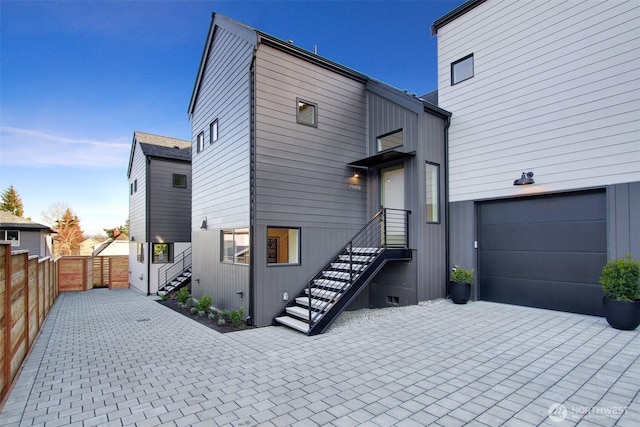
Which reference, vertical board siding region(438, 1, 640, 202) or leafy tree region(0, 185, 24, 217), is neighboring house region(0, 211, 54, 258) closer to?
vertical board siding region(438, 1, 640, 202)

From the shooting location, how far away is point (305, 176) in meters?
7.44

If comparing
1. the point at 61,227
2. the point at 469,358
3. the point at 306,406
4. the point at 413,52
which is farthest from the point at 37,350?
the point at 61,227

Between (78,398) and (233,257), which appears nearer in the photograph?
(78,398)

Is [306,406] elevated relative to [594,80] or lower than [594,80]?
lower

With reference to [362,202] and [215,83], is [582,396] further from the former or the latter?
[215,83]

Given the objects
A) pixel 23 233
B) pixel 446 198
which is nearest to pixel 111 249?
→ pixel 23 233

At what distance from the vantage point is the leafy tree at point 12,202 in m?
33.0

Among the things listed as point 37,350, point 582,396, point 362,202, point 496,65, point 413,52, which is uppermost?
point 413,52

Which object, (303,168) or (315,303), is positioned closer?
(315,303)

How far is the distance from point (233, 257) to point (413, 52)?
13.2m

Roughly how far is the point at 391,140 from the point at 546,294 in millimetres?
5098

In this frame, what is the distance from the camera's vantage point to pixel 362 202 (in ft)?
28.1

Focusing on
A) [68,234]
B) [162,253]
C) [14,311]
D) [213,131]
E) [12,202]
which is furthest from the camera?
[12,202]

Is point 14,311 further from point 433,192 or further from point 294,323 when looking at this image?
point 433,192
